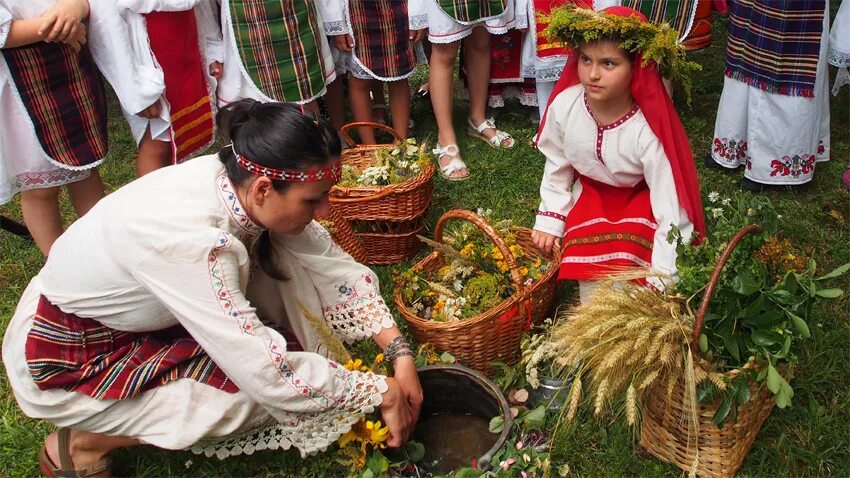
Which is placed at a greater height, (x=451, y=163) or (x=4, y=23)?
(x=4, y=23)

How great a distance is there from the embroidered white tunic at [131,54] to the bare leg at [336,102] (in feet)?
3.52

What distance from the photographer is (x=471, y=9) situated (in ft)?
13.2

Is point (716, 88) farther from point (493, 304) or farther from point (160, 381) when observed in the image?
point (160, 381)

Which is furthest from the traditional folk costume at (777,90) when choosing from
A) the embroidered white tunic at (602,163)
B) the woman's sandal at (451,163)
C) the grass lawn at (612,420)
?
the woman's sandal at (451,163)

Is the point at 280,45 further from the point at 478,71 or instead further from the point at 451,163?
the point at 478,71

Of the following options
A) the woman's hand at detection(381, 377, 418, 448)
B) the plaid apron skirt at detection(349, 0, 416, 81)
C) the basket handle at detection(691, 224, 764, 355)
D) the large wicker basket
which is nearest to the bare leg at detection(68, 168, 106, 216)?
the large wicker basket

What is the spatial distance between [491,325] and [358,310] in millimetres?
477

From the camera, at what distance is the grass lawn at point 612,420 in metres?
2.40

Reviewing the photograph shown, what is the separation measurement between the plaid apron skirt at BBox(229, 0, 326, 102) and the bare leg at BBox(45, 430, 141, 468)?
77.7 inches

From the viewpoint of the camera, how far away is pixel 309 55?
380cm

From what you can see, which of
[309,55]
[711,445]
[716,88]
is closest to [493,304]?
[711,445]

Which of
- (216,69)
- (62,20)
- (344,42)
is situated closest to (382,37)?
(344,42)

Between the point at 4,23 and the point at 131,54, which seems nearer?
the point at 4,23

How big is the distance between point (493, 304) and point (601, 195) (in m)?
0.65
